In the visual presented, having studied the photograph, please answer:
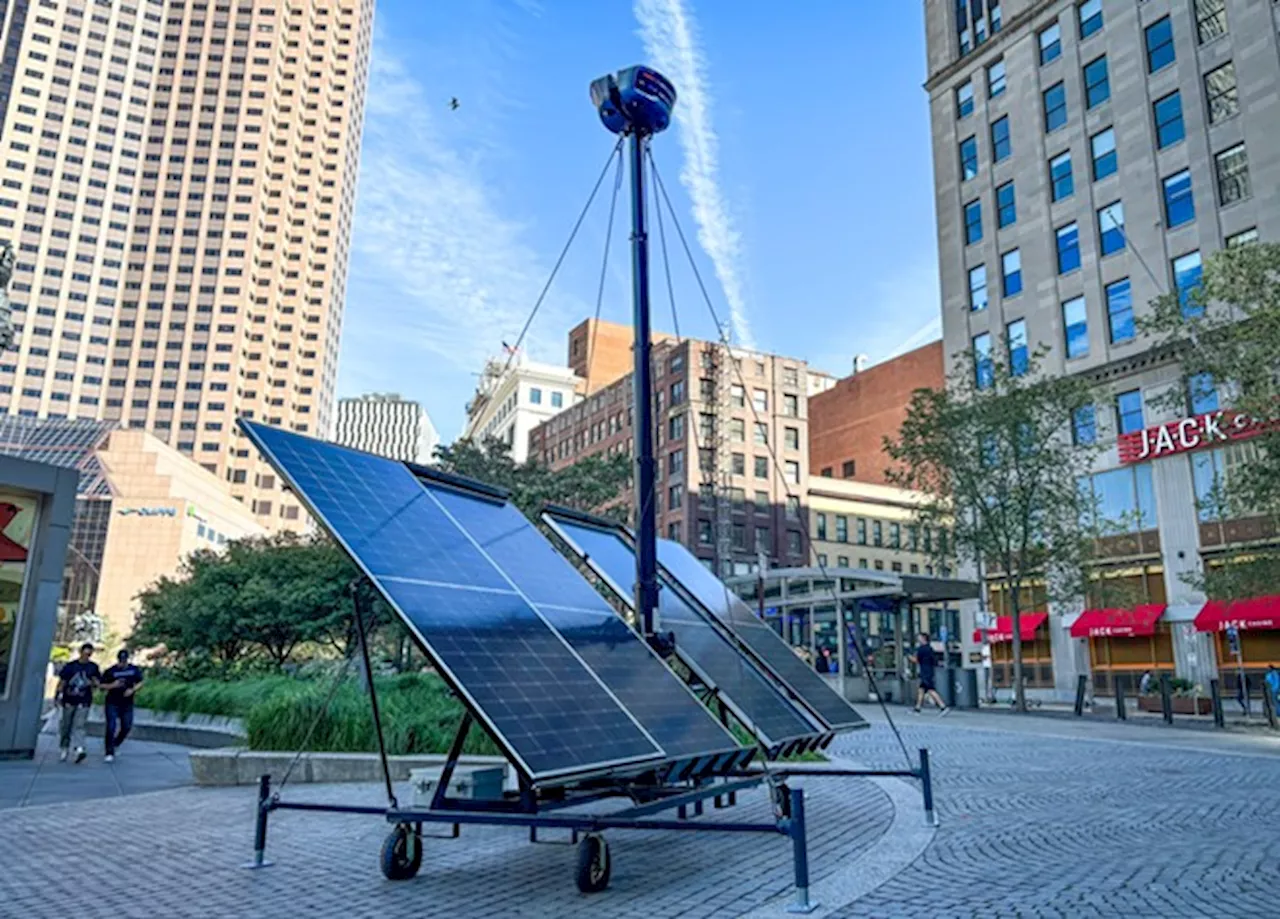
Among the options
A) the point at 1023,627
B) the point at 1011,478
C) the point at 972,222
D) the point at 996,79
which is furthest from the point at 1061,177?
the point at 1023,627

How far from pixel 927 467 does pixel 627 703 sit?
28426mm

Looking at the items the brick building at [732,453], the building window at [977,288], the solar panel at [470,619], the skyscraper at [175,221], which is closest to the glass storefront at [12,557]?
the solar panel at [470,619]

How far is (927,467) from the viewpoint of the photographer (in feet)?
110

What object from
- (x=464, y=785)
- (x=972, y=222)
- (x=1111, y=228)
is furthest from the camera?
(x=972, y=222)

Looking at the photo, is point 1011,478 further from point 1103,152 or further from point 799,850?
point 799,850

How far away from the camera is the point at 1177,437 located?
35.6 m

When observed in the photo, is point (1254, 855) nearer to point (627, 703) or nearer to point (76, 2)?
point (627, 703)

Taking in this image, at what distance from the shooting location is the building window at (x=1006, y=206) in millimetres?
44472

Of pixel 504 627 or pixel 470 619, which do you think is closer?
pixel 470 619

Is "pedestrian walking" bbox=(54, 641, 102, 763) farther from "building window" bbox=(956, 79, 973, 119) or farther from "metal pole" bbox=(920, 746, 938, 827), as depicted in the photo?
"building window" bbox=(956, 79, 973, 119)

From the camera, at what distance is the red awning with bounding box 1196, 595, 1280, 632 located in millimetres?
31736

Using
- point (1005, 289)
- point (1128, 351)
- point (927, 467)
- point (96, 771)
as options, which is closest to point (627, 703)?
point (96, 771)

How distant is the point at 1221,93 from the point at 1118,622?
20941 millimetres

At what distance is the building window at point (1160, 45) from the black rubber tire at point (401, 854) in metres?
43.5
